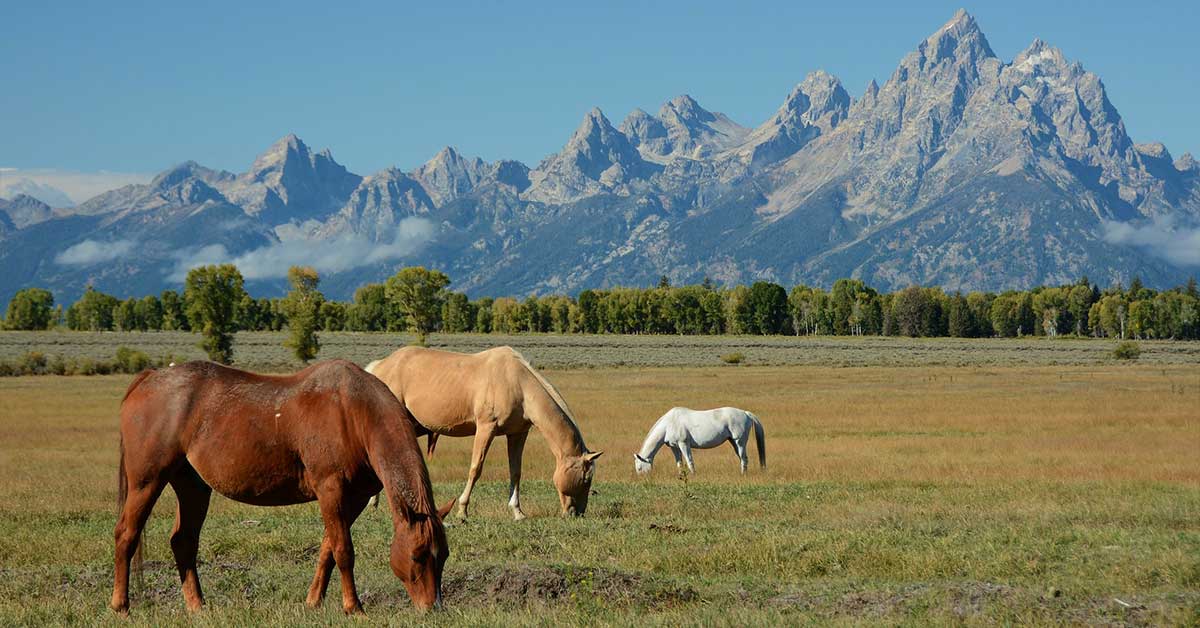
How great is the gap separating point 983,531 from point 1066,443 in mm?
18017

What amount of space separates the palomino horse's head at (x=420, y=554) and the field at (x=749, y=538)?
19cm

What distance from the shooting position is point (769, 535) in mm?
14359

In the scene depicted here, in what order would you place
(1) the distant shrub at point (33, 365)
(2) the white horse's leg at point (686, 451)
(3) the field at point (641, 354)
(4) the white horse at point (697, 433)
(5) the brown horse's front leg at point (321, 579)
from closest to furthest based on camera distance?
(5) the brown horse's front leg at point (321, 579), (2) the white horse's leg at point (686, 451), (4) the white horse at point (697, 433), (1) the distant shrub at point (33, 365), (3) the field at point (641, 354)

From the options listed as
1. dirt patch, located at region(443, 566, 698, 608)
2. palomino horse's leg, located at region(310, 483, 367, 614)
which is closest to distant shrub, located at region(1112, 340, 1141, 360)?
dirt patch, located at region(443, 566, 698, 608)

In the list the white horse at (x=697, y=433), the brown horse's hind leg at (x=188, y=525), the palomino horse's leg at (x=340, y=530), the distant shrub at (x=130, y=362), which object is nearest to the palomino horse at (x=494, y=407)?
the brown horse's hind leg at (x=188, y=525)

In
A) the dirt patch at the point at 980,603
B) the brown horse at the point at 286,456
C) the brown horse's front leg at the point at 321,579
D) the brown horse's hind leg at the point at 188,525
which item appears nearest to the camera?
the brown horse at the point at 286,456

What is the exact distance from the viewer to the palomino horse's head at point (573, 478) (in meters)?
16.3

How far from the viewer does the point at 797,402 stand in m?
49.4

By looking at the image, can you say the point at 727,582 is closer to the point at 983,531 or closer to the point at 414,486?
the point at 414,486

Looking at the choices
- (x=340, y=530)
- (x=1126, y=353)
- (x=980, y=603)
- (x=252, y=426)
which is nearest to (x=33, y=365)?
(x=252, y=426)

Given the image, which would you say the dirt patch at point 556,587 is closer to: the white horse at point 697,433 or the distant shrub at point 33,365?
the white horse at point 697,433

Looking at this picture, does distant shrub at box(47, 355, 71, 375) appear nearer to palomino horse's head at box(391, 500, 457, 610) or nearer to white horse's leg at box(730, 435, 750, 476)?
white horse's leg at box(730, 435, 750, 476)

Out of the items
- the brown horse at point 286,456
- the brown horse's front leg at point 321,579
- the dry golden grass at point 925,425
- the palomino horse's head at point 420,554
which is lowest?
the dry golden grass at point 925,425

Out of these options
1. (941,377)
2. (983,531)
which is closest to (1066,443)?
(983,531)
